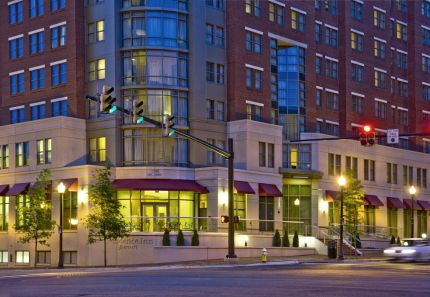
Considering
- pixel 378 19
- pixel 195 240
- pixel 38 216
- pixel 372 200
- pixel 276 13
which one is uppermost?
pixel 378 19

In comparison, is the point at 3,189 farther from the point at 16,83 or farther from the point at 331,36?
the point at 331,36

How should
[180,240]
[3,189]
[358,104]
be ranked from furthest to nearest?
[358,104], [3,189], [180,240]

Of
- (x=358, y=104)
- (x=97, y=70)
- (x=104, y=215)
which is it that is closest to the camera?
(x=104, y=215)

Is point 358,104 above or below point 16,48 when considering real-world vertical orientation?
below

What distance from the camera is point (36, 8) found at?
63.4 m

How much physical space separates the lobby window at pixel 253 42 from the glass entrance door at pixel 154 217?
45.9 feet

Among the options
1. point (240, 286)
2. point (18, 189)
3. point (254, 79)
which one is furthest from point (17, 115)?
point (240, 286)

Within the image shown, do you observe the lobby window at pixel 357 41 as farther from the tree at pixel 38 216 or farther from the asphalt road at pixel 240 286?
the asphalt road at pixel 240 286

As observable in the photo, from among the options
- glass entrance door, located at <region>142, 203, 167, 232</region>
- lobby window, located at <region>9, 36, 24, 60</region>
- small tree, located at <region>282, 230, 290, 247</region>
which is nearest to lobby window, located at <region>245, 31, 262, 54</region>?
glass entrance door, located at <region>142, 203, 167, 232</region>

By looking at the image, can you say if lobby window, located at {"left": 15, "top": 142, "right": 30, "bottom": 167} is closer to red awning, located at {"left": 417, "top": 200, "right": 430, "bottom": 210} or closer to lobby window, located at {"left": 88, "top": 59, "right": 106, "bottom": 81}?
lobby window, located at {"left": 88, "top": 59, "right": 106, "bottom": 81}

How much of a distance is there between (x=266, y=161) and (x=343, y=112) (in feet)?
43.4

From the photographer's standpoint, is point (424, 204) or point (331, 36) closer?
point (331, 36)

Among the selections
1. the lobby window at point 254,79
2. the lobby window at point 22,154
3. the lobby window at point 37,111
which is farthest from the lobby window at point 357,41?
the lobby window at point 22,154

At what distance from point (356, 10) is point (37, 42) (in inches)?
1141
